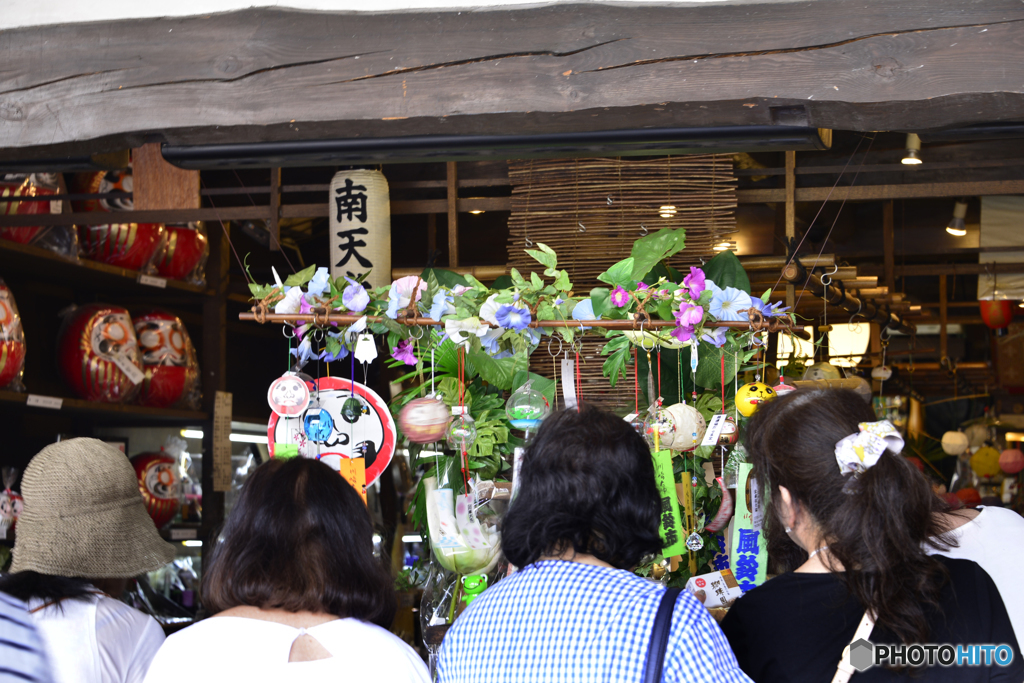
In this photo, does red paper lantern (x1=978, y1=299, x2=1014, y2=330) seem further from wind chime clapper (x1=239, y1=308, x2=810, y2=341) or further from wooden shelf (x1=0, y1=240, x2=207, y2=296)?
wooden shelf (x1=0, y1=240, x2=207, y2=296)

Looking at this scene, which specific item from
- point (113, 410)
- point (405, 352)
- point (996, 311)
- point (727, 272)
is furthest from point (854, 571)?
point (996, 311)

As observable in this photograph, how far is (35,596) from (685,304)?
5.04 ft

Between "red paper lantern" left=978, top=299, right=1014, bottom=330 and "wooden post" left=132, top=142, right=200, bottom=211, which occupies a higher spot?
"wooden post" left=132, top=142, right=200, bottom=211

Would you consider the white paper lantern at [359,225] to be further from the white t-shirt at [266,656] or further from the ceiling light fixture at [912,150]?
the white t-shirt at [266,656]

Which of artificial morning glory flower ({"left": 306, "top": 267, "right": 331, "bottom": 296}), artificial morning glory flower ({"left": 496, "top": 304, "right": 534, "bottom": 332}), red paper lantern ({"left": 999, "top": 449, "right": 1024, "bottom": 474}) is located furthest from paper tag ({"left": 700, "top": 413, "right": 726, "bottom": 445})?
red paper lantern ({"left": 999, "top": 449, "right": 1024, "bottom": 474})

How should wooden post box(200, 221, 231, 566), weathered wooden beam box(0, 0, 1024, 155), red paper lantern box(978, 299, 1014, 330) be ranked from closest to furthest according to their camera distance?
1. weathered wooden beam box(0, 0, 1024, 155)
2. wooden post box(200, 221, 231, 566)
3. red paper lantern box(978, 299, 1014, 330)

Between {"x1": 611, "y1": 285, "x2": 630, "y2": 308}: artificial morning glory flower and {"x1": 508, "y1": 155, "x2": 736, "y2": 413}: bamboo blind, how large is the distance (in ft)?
3.16

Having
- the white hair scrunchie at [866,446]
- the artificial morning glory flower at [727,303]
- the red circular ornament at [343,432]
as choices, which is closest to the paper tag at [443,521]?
the red circular ornament at [343,432]

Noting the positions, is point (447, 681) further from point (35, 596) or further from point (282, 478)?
point (35, 596)

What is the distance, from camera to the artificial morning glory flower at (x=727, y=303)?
2268 millimetres

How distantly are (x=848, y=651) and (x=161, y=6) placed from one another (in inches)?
79.5

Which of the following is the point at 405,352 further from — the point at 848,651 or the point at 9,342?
the point at 9,342

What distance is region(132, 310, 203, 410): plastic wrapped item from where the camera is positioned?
12.4ft

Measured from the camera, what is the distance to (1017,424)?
6.82 m
